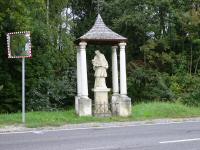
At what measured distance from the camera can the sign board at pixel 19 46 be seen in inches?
745

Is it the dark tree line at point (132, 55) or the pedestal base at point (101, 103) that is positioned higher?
the dark tree line at point (132, 55)

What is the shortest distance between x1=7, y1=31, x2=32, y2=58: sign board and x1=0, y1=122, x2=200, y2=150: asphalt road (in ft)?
13.0

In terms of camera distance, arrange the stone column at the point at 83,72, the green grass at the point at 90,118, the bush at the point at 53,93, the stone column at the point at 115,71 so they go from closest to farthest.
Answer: the green grass at the point at 90,118
the stone column at the point at 83,72
the stone column at the point at 115,71
the bush at the point at 53,93

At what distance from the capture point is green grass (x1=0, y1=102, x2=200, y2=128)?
1906 cm

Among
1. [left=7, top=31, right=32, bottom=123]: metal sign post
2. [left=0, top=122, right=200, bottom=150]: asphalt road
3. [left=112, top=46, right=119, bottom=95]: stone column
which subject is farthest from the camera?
[left=112, top=46, right=119, bottom=95]: stone column

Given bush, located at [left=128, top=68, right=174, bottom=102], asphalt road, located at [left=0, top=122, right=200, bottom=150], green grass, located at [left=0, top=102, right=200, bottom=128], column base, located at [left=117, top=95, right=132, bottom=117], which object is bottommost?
asphalt road, located at [left=0, top=122, right=200, bottom=150]

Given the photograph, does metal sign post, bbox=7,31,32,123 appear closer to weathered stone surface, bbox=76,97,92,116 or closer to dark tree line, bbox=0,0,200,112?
weathered stone surface, bbox=76,97,92,116

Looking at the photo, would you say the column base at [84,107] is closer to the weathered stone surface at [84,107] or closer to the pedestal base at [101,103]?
the weathered stone surface at [84,107]

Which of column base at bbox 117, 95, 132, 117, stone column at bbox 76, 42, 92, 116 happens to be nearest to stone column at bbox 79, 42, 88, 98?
stone column at bbox 76, 42, 92, 116

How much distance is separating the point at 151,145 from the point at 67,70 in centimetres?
2318

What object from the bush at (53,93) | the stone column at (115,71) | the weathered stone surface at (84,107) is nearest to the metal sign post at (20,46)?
the weathered stone surface at (84,107)

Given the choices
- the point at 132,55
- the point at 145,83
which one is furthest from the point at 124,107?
the point at 132,55

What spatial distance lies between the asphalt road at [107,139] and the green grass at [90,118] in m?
2.61

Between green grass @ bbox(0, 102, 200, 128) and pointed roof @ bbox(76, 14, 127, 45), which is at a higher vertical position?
pointed roof @ bbox(76, 14, 127, 45)
